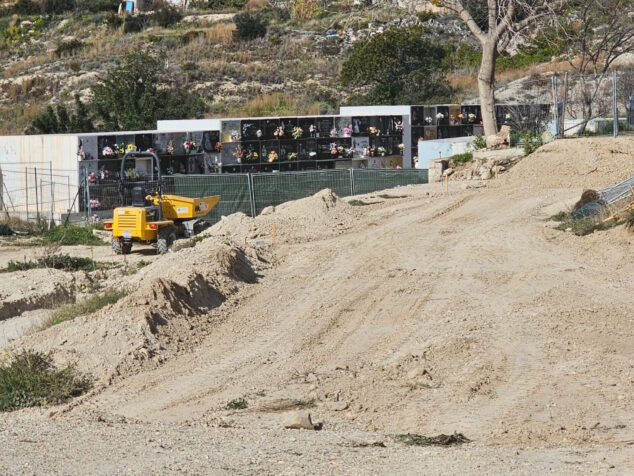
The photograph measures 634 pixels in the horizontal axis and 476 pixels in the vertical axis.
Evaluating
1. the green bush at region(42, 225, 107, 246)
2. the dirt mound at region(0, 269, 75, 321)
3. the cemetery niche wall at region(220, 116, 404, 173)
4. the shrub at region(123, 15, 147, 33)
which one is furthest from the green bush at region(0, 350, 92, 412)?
the shrub at region(123, 15, 147, 33)

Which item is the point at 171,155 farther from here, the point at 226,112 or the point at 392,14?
the point at 392,14

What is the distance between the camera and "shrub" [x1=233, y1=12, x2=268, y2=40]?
7588 centimetres

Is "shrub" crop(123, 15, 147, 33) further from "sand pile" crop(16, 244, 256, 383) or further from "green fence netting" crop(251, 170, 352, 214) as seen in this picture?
"sand pile" crop(16, 244, 256, 383)

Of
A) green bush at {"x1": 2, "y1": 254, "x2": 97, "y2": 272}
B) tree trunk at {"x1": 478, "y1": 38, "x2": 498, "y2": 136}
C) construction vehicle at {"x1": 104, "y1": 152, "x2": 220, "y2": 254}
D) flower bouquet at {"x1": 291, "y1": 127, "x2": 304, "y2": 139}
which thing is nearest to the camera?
green bush at {"x1": 2, "y1": 254, "x2": 97, "y2": 272}

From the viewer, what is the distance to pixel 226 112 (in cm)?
5975

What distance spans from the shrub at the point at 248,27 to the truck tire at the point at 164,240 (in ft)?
171

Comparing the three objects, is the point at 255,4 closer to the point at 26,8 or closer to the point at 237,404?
the point at 26,8

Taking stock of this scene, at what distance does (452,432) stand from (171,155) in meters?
24.6

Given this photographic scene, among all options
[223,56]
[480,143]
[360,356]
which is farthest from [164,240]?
[223,56]

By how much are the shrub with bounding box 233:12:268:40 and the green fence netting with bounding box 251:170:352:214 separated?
1834 inches

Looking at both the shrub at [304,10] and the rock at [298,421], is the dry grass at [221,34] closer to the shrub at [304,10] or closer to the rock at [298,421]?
the shrub at [304,10]

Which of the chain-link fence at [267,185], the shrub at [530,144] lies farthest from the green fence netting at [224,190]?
the shrub at [530,144]

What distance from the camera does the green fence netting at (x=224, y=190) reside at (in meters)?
30.4

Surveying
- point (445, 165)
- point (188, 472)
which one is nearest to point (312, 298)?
point (188, 472)
